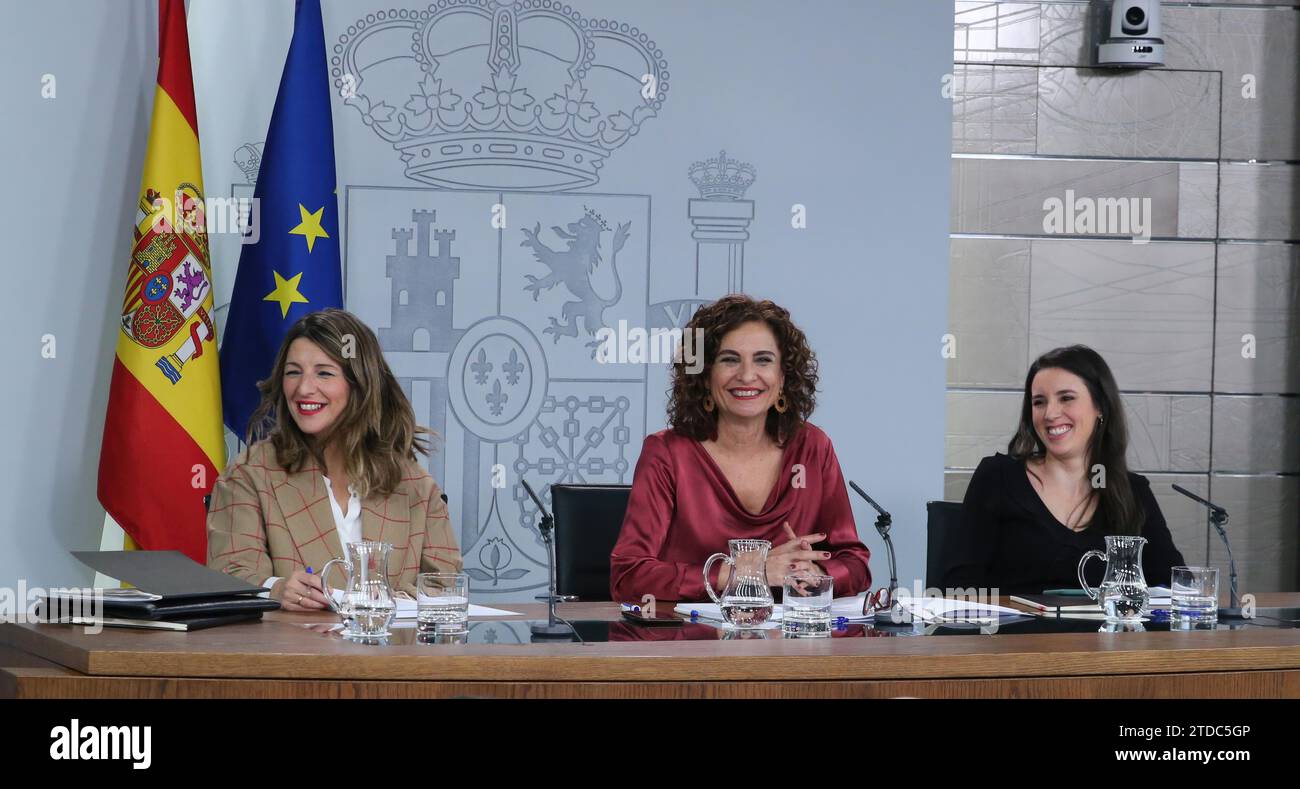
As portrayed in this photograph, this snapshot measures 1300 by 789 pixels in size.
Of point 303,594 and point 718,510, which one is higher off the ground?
point 718,510

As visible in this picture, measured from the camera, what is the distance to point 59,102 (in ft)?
12.5

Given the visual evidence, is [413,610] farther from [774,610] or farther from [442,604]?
[774,610]

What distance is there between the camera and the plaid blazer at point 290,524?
270 centimetres

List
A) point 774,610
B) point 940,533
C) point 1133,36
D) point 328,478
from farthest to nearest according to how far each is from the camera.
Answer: point 1133,36 → point 940,533 → point 328,478 → point 774,610

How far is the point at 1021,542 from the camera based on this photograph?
10.3 feet

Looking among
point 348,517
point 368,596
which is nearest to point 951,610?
point 368,596

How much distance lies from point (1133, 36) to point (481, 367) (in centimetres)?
239

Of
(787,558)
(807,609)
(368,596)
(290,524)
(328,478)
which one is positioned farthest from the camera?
(328,478)

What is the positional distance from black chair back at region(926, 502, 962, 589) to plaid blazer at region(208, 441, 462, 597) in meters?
1.36

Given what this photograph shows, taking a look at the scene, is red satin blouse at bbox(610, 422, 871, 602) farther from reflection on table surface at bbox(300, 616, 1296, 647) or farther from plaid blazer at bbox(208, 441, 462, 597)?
reflection on table surface at bbox(300, 616, 1296, 647)

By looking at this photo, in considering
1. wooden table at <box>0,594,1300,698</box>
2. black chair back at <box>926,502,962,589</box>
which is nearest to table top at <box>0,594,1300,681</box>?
wooden table at <box>0,594,1300,698</box>

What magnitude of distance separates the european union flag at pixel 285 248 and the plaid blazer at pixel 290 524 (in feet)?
3.08
